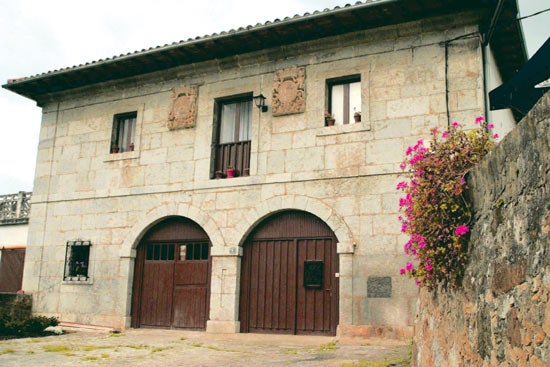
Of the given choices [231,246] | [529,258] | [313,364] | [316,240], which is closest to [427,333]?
[313,364]

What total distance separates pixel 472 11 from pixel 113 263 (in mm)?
8322

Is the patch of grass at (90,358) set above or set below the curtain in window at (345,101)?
below

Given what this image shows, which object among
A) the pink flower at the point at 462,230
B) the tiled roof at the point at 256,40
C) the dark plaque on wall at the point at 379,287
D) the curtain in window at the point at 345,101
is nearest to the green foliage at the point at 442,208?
the pink flower at the point at 462,230

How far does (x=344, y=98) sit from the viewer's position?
33.7 ft

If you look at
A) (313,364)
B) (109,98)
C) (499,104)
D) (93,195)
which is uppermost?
(109,98)

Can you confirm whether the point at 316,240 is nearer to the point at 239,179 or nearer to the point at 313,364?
the point at 239,179

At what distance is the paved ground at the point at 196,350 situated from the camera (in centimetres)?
717

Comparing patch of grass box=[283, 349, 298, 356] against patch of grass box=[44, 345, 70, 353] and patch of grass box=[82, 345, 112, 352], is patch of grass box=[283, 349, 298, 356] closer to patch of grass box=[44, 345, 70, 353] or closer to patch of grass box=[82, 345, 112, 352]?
patch of grass box=[82, 345, 112, 352]

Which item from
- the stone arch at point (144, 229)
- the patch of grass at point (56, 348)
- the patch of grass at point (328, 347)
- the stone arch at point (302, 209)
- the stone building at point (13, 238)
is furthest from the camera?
the stone building at point (13, 238)

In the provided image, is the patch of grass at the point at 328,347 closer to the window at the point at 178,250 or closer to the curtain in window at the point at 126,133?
the window at the point at 178,250

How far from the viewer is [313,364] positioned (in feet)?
22.5

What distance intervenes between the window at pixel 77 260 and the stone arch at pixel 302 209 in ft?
12.7

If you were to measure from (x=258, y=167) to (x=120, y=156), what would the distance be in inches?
134

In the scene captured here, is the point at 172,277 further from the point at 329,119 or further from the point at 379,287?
the point at 329,119
